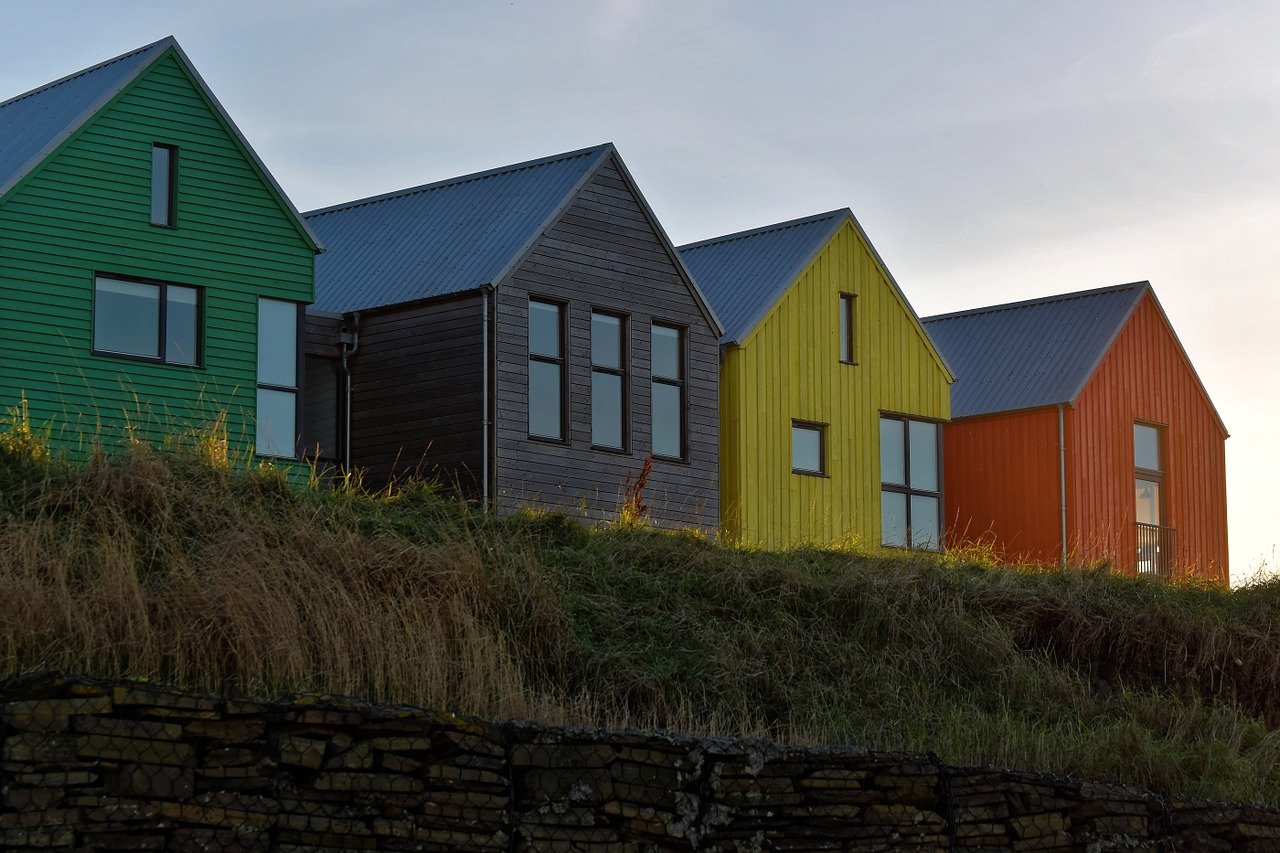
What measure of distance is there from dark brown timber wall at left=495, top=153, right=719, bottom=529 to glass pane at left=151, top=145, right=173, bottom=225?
428cm

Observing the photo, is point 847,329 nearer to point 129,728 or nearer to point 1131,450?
point 1131,450

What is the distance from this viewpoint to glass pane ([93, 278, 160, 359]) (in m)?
22.1

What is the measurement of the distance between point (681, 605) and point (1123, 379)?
1691 cm

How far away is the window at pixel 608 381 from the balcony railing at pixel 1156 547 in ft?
38.6

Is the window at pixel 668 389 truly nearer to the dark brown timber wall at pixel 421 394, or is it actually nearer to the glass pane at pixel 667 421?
the glass pane at pixel 667 421

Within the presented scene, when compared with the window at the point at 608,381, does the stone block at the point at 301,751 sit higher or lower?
lower

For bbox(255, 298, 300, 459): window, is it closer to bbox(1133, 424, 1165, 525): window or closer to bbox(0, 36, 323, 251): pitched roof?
bbox(0, 36, 323, 251): pitched roof

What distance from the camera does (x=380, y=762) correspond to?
11203 mm

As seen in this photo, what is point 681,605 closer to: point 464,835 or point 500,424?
point 500,424

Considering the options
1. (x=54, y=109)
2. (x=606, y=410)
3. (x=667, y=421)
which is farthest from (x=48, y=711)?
(x=667, y=421)

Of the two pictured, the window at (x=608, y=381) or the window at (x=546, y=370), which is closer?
the window at (x=546, y=370)

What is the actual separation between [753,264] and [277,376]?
9.05 meters

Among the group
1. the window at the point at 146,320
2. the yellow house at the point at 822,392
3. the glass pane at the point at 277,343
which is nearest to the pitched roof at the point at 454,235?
the yellow house at the point at 822,392

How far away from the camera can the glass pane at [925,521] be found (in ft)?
99.5
